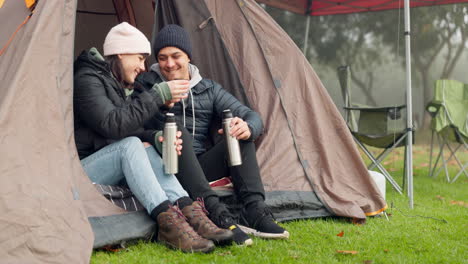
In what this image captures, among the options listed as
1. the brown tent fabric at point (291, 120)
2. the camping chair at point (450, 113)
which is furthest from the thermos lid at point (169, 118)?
the camping chair at point (450, 113)

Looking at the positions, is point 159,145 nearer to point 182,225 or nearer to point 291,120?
point 182,225

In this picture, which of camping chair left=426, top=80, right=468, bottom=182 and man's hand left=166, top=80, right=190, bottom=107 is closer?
man's hand left=166, top=80, right=190, bottom=107

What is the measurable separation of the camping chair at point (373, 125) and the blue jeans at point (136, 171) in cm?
206

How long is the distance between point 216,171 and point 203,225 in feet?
2.02

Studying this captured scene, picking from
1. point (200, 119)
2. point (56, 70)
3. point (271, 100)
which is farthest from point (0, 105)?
point (271, 100)

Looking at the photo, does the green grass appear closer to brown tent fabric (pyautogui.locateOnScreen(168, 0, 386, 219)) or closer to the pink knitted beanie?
brown tent fabric (pyautogui.locateOnScreen(168, 0, 386, 219))

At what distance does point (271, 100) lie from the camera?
3.54 m

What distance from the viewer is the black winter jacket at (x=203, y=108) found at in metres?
3.26

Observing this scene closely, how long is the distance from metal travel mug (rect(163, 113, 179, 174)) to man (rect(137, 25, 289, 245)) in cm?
12

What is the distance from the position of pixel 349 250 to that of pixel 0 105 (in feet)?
5.36

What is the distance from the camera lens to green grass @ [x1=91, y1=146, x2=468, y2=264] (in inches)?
101

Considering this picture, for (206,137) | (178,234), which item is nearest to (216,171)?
(206,137)

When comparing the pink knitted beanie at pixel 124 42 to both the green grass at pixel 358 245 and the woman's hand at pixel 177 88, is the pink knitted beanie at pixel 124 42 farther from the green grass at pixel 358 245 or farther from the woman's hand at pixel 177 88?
the green grass at pixel 358 245

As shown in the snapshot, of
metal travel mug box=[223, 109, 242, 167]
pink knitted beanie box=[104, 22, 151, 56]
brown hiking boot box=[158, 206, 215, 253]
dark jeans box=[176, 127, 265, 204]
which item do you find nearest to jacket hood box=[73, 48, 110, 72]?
pink knitted beanie box=[104, 22, 151, 56]
